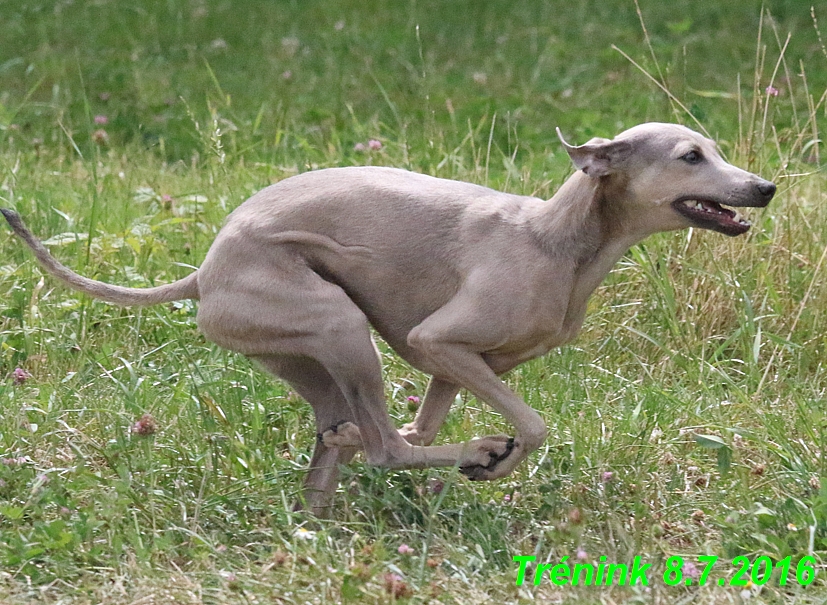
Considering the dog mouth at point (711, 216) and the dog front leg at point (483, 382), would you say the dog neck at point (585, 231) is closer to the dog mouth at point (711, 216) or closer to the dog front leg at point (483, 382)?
the dog mouth at point (711, 216)

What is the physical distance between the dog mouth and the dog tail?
5.07 ft

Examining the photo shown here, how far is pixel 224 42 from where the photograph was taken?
10.5 metres

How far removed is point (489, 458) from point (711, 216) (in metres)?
0.99

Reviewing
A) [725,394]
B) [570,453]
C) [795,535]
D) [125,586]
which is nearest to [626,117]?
[725,394]

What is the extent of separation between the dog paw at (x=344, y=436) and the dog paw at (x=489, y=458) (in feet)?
1.12

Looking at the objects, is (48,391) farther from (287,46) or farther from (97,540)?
(287,46)

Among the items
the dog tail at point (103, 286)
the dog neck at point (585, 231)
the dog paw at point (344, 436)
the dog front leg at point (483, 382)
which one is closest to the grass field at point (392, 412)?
the dog paw at point (344, 436)

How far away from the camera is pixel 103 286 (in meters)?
4.16

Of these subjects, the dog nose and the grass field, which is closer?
the grass field

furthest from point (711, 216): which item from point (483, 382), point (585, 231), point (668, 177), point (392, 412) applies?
point (392, 412)

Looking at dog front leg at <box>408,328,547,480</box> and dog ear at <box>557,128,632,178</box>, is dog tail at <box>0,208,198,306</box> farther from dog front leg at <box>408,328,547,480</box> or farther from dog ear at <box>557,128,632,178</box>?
dog ear at <box>557,128,632,178</box>

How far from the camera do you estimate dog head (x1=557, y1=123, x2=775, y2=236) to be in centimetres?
Answer: 376

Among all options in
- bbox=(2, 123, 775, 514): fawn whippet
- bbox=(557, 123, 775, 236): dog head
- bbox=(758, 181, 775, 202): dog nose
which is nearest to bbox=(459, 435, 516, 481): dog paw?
bbox=(2, 123, 775, 514): fawn whippet

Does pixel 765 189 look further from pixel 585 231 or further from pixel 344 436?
pixel 344 436
